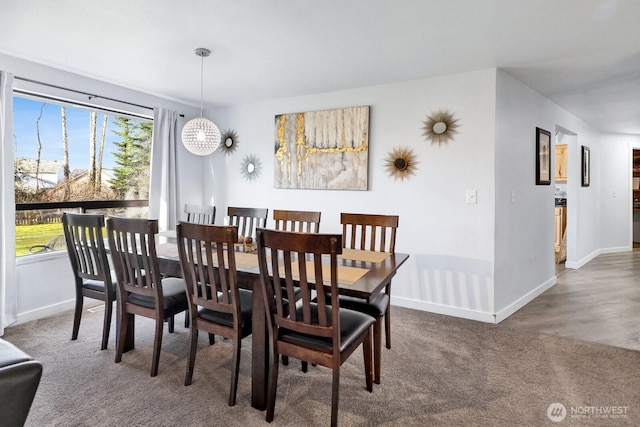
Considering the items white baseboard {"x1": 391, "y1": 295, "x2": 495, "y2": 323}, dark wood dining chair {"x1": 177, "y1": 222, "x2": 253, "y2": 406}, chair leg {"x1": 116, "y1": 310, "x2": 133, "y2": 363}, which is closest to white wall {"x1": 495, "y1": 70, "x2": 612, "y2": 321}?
white baseboard {"x1": 391, "y1": 295, "x2": 495, "y2": 323}

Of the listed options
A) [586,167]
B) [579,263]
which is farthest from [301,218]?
[586,167]

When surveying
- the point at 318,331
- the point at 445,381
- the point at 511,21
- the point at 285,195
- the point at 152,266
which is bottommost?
the point at 445,381

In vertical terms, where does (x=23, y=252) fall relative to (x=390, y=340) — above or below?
above

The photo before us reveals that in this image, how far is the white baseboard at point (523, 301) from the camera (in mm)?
3376

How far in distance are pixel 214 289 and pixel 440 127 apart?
2.58 metres

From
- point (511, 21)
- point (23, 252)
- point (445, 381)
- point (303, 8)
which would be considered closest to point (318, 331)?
point (445, 381)

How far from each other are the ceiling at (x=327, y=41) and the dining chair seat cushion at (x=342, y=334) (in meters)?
1.80

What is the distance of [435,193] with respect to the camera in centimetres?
357

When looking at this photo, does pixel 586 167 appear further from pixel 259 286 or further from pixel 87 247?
pixel 87 247

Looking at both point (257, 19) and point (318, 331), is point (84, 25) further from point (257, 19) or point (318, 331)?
point (318, 331)

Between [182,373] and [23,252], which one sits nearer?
[182,373]

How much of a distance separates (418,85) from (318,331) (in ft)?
9.07

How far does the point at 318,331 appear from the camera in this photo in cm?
176

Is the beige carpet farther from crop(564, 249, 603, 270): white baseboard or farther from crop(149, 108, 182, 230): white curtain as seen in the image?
crop(564, 249, 603, 270): white baseboard
